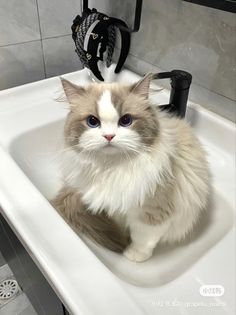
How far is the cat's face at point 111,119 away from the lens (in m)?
0.61

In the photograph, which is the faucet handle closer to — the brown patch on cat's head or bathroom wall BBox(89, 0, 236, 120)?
bathroom wall BBox(89, 0, 236, 120)

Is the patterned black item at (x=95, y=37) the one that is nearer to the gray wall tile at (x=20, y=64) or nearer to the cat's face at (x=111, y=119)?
the gray wall tile at (x=20, y=64)

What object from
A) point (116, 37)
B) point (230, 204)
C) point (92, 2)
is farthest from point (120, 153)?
point (92, 2)

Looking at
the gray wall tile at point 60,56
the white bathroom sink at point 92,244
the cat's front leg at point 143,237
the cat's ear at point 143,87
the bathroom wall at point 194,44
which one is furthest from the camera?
the gray wall tile at point 60,56

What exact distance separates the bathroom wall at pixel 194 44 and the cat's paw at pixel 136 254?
482 mm

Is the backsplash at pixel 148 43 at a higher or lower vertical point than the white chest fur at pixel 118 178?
higher

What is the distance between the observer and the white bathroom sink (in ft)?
1.76

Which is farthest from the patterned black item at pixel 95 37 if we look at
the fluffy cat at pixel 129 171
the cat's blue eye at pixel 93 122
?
the cat's blue eye at pixel 93 122

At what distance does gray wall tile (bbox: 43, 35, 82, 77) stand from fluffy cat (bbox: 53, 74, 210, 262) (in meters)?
0.59

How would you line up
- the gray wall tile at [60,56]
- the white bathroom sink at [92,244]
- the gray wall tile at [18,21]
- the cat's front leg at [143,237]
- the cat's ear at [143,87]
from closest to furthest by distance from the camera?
the white bathroom sink at [92,244], the cat's ear at [143,87], the cat's front leg at [143,237], the gray wall tile at [18,21], the gray wall tile at [60,56]

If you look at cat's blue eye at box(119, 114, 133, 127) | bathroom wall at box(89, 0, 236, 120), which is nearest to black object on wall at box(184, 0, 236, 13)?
bathroom wall at box(89, 0, 236, 120)

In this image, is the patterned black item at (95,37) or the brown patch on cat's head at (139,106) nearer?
the brown patch on cat's head at (139,106)

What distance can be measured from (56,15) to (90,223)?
→ 810 mm

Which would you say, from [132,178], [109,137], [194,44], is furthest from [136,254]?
[194,44]
